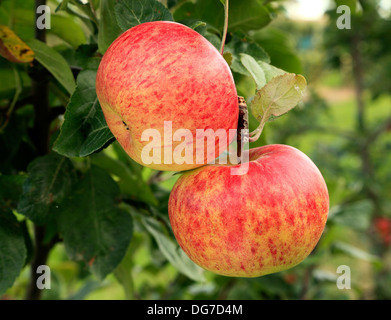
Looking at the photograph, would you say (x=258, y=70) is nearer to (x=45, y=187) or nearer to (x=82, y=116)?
(x=82, y=116)

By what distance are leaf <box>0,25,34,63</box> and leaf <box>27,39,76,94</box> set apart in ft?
0.05

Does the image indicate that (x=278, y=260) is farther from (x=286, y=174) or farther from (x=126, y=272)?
(x=126, y=272)

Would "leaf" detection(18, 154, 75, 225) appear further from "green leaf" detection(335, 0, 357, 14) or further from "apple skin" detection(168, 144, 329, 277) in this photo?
"green leaf" detection(335, 0, 357, 14)

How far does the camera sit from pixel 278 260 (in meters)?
0.53

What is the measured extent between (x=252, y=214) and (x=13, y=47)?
420mm

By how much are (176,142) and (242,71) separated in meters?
0.18

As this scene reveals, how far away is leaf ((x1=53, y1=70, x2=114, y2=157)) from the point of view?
0.54 meters

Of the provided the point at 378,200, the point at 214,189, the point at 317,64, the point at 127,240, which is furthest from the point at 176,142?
the point at 317,64

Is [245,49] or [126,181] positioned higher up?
[245,49]

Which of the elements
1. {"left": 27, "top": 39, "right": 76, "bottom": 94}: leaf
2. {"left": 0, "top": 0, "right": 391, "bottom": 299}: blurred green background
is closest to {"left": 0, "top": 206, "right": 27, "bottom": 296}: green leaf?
{"left": 0, "top": 0, "right": 391, "bottom": 299}: blurred green background

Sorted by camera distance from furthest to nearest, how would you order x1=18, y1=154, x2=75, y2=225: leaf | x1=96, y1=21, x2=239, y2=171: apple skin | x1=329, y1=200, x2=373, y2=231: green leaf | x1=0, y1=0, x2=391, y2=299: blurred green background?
x1=329, y1=200, x2=373, y2=231: green leaf < x1=0, y1=0, x2=391, y2=299: blurred green background < x1=18, y1=154, x2=75, y2=225: leaf < x1=96, y1=21, x2=239, y2=171: apple skin

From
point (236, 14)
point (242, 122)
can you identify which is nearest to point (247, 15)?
point (236, 14)

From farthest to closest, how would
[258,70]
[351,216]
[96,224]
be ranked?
[351,216] → [96,224] → [258,70]

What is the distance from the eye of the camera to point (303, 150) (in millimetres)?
2492
